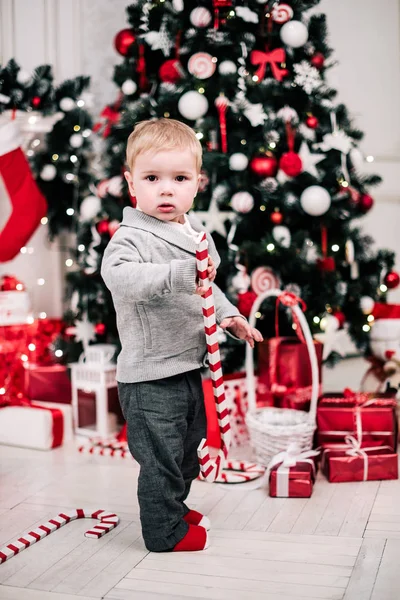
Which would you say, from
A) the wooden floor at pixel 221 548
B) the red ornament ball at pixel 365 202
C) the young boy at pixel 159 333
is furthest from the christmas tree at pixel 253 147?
the young boy at pixel 159 333

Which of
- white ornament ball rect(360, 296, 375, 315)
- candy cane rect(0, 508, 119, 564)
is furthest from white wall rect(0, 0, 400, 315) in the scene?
candy cane rect(0, 508, 119, 564)

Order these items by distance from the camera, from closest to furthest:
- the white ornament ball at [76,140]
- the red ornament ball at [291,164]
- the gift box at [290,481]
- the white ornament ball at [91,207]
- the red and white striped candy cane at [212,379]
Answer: the red and white striped candy cane at [212,379] < the gift box at [290,481] < the red ornament ball at [291,164] < the white ornament ball at [91,207] < the white ornament ball at [76,140]

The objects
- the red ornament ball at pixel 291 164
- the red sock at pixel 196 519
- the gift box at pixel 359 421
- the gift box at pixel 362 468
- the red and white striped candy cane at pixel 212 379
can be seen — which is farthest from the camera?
the red ornament ball at pixel 291 164

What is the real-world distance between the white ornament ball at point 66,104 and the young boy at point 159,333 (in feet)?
5.54

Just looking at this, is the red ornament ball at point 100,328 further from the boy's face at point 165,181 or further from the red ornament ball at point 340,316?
the boy's face at point 165,181

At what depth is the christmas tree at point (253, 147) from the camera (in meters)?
2.93

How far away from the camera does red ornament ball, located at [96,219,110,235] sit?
307cm

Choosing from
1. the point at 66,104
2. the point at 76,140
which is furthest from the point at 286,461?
the point at 66,104

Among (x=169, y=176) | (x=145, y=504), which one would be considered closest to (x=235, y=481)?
(x=145, y=504)

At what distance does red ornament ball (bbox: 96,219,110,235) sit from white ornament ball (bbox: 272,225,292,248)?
0.68 m

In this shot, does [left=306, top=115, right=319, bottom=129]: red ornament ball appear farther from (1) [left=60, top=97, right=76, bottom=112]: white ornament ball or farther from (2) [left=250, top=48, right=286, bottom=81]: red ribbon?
(1) [left=60, top=97, right=76, bottom=112]: white ornament ball

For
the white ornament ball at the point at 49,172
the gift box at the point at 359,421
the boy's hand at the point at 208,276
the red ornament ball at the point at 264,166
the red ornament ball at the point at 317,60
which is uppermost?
the red ornament ball at the point at 317,60

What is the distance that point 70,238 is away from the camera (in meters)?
3.73

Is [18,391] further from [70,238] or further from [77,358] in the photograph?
[70,238]
